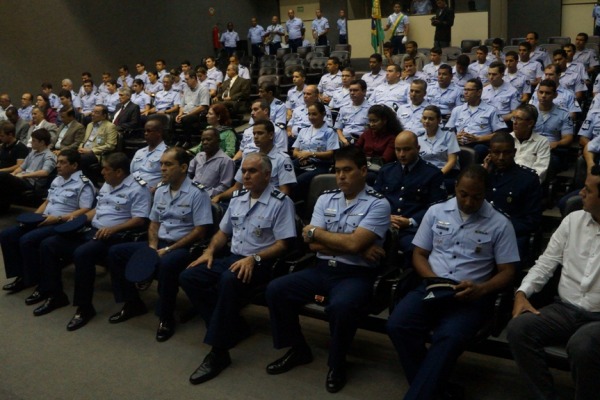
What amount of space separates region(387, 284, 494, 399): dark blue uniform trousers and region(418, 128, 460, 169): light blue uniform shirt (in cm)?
198

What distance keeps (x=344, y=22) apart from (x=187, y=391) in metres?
11.7

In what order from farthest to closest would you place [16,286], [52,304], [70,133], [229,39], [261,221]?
[229,39]
[70,133]
[16,286]
[52,304]
[261,221]

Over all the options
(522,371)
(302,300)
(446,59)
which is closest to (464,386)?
(522,371)

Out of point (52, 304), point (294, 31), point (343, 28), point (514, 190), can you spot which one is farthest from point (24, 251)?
point (343, 28)

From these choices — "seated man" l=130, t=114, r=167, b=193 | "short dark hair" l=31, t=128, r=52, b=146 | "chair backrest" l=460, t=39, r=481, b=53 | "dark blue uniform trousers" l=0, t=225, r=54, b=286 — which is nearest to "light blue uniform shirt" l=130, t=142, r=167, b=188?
"seated man" l=130, t=114, r=167, b=193

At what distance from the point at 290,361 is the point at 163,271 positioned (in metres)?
0.99

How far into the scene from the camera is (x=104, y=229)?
429cm

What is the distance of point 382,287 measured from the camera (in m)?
3.22

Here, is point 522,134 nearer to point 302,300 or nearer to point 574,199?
point 574,199

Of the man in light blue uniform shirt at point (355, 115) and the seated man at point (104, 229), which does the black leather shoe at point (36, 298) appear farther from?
the man in light blue uniform shirt at point (355, 115)

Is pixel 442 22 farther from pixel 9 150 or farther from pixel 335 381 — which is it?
pixel 335 381

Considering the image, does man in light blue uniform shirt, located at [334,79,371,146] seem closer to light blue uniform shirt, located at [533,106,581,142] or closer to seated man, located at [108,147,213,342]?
light blue uniform shirt, located at [533,106,581,142]

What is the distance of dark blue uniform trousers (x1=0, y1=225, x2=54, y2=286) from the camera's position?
4.63m

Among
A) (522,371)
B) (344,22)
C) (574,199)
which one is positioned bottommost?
(522,371)
